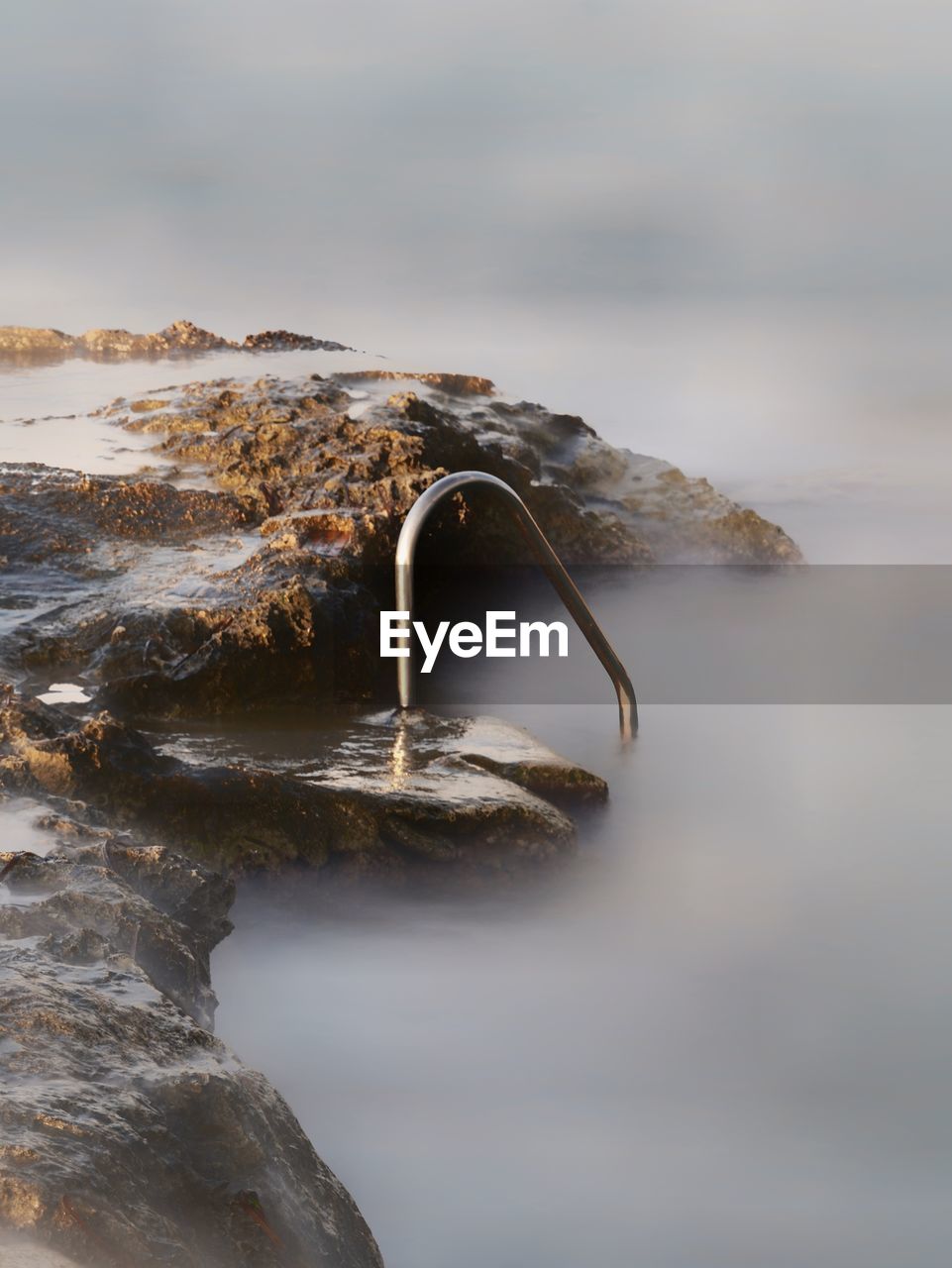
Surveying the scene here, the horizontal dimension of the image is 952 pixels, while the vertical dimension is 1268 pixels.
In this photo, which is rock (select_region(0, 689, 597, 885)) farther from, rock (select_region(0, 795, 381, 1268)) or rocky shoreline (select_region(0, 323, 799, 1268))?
rock (select_region(0, 795, 381, 1268))

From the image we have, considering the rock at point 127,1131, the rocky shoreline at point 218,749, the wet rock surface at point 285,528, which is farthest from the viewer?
the wet rock surface at point 285,528

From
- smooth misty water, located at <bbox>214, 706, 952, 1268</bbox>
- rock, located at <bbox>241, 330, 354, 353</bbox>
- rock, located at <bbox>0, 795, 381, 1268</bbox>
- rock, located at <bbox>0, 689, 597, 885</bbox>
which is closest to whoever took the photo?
rock, located at <bbox>0, 795, 381, 1268</bbox>

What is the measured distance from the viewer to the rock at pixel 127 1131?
179 centimetres

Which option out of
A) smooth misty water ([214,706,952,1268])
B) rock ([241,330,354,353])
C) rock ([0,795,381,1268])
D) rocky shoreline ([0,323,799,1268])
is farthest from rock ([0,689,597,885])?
rock ([241,330,354,353])

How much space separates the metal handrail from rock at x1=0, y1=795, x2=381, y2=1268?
8.44ft

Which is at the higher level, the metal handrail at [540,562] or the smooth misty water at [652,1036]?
the metal handrail at [540,562]

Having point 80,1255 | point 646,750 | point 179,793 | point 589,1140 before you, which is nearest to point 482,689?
point 646,750

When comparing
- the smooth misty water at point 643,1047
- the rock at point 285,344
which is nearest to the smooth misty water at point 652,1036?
the smooth misty water at point 643,1047

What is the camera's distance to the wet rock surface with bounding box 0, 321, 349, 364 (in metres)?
10.6

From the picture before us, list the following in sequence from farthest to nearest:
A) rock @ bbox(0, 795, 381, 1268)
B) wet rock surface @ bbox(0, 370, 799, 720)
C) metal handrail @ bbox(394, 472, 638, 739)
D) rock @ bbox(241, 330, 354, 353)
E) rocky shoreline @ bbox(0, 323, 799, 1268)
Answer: rock @ bbox(241, 330, 354, 353) < wet rock surface @ bbox(0, 370, 799, 720) < metal handrail @ bbox(394, 472, 638, 739) < rocky shoreline @ bbox(0, 323, 799, 1268) < rock @ bbox(0, 795, 381, 1268)

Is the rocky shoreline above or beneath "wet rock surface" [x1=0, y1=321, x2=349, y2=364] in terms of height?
beneath

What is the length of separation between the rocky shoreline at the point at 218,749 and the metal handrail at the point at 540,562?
463 millimetres

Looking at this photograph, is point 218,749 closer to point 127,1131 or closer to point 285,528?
point 285,528

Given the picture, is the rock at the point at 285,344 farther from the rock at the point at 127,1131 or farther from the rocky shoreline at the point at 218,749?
the rock at the point at 127,1131
